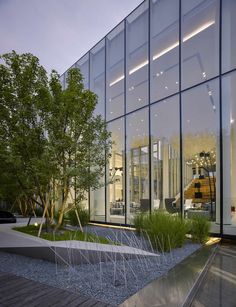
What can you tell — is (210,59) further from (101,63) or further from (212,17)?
(101,63)

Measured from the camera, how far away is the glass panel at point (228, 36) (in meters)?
8.86

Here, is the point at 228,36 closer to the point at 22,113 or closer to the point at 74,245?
the point at 22,113

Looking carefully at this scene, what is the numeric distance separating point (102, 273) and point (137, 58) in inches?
386

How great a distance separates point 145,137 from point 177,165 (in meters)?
2.01

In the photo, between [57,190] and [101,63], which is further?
[101,63]


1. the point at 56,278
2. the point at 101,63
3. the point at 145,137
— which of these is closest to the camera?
the point at 56,278

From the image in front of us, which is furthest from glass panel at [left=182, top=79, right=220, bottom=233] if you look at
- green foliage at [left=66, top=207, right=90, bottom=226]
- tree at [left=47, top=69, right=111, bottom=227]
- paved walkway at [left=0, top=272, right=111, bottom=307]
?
paved walkway at [left=0, top=272, right=111, bottom=307]

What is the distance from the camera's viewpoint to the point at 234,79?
8.81 meters

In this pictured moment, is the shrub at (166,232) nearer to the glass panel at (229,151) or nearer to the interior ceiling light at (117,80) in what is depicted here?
the glass panel at (229,151)

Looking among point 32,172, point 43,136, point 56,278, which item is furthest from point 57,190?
point 56,278

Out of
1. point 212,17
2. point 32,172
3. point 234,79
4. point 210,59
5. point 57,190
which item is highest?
point 212,17

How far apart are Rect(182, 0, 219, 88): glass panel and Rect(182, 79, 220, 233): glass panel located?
50 centimetres

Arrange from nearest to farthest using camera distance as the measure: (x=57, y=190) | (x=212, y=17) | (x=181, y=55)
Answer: (x=57, y=190) < (x=212, y=17) < (x=181, y=55)

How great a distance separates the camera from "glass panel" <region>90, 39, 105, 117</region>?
14609 millimetres
